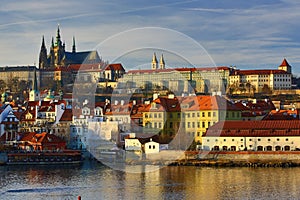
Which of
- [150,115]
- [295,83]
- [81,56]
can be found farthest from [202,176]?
[81,56]

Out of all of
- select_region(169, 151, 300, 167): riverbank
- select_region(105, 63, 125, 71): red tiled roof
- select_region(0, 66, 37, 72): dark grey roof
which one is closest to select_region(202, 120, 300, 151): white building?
select_region(169, 151, 300, 167): riverbank

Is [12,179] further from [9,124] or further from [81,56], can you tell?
[81,56]

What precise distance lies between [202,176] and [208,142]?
5.20 metres

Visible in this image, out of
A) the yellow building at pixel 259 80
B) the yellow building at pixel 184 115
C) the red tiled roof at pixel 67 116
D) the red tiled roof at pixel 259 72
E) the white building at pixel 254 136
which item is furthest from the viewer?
the red tiled roof at pixel 259 72

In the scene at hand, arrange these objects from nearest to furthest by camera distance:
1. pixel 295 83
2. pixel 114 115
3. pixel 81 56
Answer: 1. pixel 114 115
2. pixel 295 83
3. pixel 81 56

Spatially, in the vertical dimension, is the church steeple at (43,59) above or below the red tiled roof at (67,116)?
above

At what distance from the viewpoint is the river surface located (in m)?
14.2

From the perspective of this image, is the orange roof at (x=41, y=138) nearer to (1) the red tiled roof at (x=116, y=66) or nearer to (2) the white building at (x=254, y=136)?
(2) the white building at (x=254, y=136)

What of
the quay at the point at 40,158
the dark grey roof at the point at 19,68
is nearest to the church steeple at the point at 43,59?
the dark grey roof at the point at 19,68

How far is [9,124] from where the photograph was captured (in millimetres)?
26125

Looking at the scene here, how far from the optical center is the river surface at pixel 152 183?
14.2 m

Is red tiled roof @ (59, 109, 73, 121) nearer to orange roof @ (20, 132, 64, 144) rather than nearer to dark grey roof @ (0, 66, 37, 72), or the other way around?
orange roof @ (20, 132, 64, 144)

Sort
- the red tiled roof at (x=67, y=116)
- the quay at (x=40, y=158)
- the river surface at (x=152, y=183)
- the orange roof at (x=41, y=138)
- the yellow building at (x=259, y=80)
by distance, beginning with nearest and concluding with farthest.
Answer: the river surface at (x=152, y=183) < the quay at (x=40, y=158) < the orange roof at (x=41, y=138) < the red tiled roof at (x=67, y=116) < the yellow building at (x=259, y=80)

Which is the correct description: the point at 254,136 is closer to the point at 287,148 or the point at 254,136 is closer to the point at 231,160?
the point at 287,148
